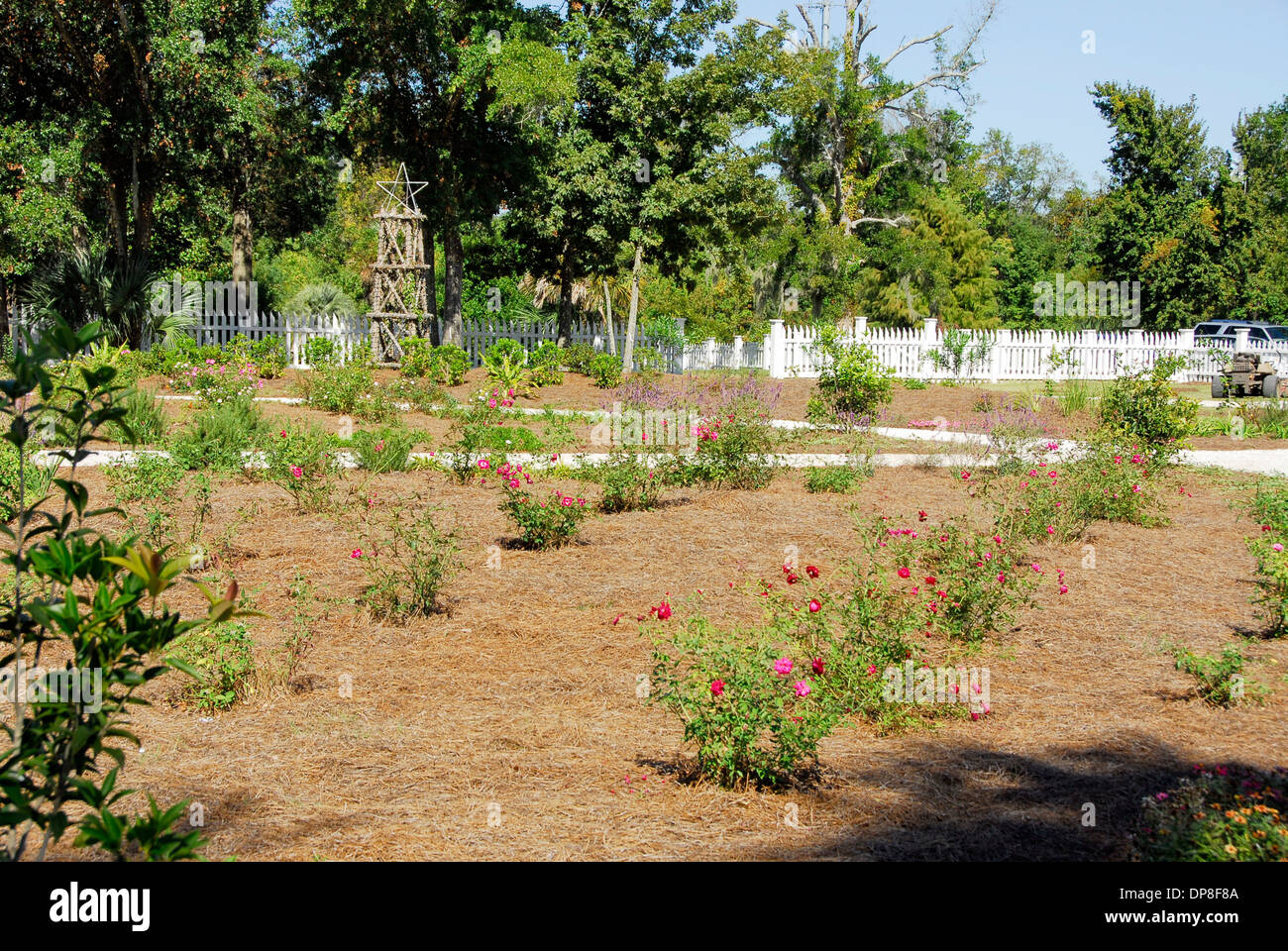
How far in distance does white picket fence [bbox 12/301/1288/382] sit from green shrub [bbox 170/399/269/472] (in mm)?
11370

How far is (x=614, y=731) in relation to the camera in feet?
15.7

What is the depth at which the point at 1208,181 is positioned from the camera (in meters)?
33.3

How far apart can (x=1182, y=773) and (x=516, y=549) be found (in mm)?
4651

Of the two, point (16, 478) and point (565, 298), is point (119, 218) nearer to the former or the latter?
point (565, 298)

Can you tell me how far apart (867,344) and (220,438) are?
54.6ft

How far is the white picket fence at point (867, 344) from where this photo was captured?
23.7 meters

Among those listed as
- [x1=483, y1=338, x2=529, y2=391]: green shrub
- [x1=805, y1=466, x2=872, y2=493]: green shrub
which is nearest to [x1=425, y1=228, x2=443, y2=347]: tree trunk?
[x1=483, y1=338, x2=529, y2=391]: green shrub

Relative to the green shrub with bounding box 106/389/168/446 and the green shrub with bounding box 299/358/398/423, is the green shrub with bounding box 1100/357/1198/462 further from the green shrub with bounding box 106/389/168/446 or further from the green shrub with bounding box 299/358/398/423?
the green shrub with bounding box 106/389/168/446

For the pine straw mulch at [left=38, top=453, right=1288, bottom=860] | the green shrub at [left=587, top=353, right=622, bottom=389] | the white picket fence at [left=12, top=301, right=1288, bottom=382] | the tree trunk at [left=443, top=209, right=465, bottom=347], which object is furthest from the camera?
the white picket fence at [left=12, top=301, right=1288, bottom=382]

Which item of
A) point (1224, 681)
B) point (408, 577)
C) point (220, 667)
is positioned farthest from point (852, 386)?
point (220, 667)

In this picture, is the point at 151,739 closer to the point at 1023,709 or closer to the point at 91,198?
the point at 1023,709

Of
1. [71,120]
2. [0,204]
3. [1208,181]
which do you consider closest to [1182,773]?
[0,204]

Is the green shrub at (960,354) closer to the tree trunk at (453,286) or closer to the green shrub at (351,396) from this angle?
the tree trunk at (453,286)

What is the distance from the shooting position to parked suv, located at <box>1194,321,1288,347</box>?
2838 cm
